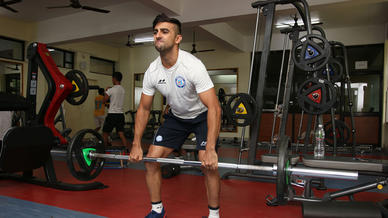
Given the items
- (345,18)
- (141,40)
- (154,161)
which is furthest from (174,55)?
(141,40)

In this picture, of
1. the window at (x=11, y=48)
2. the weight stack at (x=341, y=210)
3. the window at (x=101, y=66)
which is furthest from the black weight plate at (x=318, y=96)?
the window at (x=101, y=66)

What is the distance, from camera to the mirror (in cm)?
692

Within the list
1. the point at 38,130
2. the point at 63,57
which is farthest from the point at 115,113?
the point at 63,57

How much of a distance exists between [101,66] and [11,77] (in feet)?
9.33

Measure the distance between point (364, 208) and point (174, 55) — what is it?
1.51 metres

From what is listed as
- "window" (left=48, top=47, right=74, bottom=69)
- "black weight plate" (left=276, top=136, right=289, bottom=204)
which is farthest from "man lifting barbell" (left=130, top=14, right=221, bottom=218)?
"window" (left=48, top=47, right=74, bottom=69)

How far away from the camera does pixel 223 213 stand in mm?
2090

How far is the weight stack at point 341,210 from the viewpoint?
181 centimetres

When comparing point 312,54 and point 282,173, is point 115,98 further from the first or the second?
point 282,173

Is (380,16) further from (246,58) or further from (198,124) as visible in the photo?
(198,124)

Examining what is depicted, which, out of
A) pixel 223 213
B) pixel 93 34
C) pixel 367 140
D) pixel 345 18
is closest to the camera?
pixel 223 213

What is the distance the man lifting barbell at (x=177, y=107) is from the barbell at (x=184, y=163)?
159mm

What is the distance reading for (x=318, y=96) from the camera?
7.79ft

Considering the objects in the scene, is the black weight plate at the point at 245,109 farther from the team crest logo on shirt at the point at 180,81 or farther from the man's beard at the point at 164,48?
the man's beard at the point at 164,48
